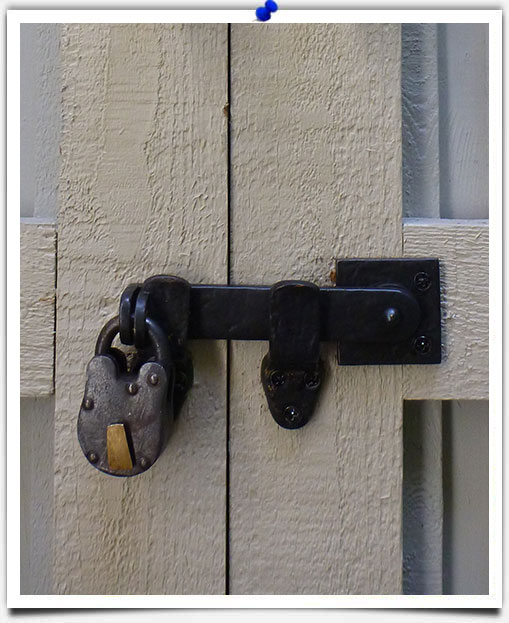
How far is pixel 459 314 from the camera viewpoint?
479 millimetres

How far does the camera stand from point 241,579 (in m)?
0.49

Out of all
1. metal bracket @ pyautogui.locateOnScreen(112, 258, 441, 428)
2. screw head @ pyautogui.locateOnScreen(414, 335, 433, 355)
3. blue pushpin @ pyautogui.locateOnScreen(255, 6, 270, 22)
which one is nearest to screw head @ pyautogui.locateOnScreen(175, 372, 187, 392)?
metal bracket @ pyautogui.locateOnScreen(112, 258, 441, 428)

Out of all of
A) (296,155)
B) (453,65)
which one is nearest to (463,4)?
(453,65)

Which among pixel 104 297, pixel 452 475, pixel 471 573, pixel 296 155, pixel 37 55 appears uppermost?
pixel 37 55

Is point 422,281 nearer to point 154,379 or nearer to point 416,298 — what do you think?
point 416,298

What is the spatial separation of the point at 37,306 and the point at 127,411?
0.48 ft

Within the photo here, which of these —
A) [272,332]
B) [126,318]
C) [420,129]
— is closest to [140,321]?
[126,318]

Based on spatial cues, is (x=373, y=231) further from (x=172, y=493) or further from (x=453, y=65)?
(x=172, y=493)

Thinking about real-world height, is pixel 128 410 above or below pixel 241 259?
below

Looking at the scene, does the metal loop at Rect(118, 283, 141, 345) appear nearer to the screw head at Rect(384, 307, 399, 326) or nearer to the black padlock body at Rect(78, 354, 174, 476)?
the black padlock body at Rect(78, 354, 174, 476)

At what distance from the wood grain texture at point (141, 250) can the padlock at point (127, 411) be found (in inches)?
2.2

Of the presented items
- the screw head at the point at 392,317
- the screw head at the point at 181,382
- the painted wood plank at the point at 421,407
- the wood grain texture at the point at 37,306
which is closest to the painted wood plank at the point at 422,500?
the painted wood plank at the point at 421,407

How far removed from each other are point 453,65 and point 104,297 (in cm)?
41

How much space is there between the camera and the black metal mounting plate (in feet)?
1.54
